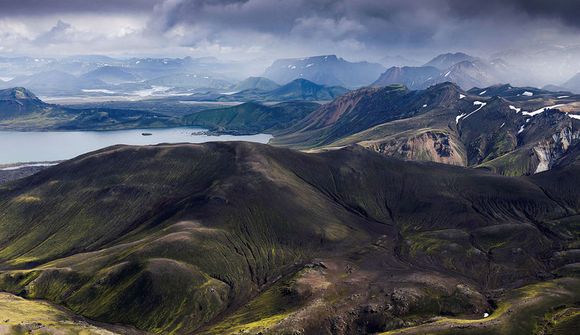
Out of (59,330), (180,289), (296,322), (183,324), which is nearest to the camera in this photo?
(59,330)

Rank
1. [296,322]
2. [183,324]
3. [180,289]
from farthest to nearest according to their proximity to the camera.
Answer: [180,289]
[183,324]
[296,322]

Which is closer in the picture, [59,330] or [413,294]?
[59,330]

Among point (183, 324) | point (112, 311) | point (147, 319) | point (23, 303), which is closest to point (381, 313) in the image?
point (183, 324)

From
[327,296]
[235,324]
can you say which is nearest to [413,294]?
[327,296]

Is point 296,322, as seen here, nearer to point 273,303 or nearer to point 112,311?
point 273,303

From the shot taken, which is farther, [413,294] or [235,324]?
[413,294]

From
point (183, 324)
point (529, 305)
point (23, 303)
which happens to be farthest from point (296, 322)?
point (23, 303)

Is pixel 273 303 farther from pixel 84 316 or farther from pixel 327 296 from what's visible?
pixel 84 316

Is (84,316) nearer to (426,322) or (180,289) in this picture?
(180,289)

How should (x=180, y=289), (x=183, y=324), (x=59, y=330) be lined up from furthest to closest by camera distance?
(x=180, y=289), (x=183, y=324), (x=59, y=330)
